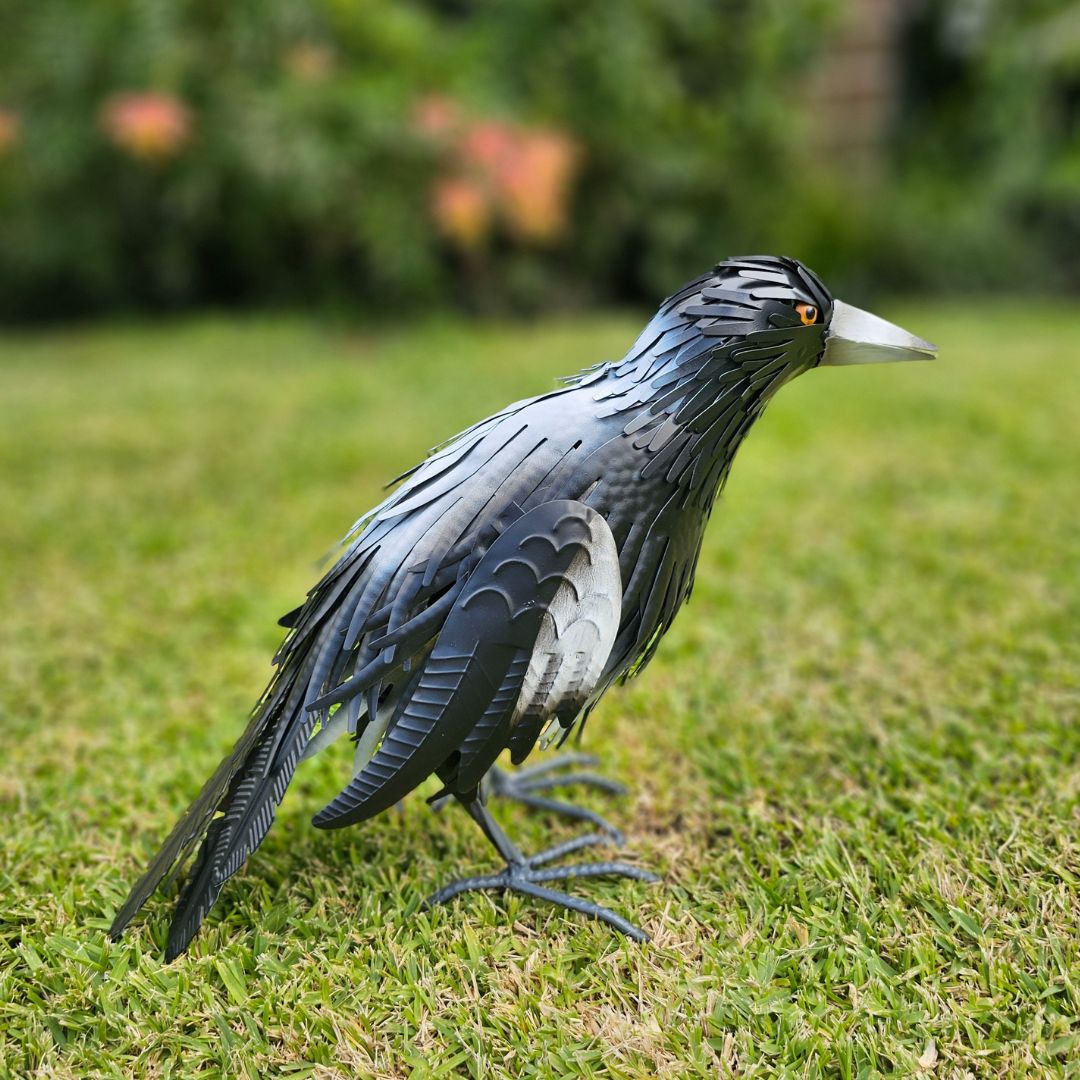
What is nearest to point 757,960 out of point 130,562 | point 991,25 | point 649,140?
point 130,562

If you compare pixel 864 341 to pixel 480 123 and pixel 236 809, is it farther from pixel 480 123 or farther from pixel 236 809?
pixel 480 123

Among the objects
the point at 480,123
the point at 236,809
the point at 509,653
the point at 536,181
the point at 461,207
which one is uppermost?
the point at 480,123

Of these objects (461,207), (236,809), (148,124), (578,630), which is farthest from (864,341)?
(148,124)

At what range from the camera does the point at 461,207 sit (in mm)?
5785

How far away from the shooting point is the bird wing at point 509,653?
1.34 m

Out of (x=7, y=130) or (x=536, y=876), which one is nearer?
(x=536, y=876)

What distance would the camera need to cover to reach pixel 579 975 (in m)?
1.46

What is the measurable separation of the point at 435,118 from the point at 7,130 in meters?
2.65

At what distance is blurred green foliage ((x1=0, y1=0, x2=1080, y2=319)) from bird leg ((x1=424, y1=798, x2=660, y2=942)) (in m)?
4.88

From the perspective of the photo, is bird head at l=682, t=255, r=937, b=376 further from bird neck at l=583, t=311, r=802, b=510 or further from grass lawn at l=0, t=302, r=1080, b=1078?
grass lawn at l=0, t=302, r=1080, b=1078

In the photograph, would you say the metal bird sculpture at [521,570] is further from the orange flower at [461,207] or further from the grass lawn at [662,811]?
the orange flower at [461,207]

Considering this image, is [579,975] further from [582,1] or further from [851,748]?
[582,1]

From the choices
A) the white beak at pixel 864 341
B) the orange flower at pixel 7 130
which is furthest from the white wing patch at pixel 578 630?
the orange flower at pixel 7 130

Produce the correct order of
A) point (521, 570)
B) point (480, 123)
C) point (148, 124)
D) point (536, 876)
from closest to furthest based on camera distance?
point (521, 570) < point (536, 876) < point (148, 124) < point (480, 123)
